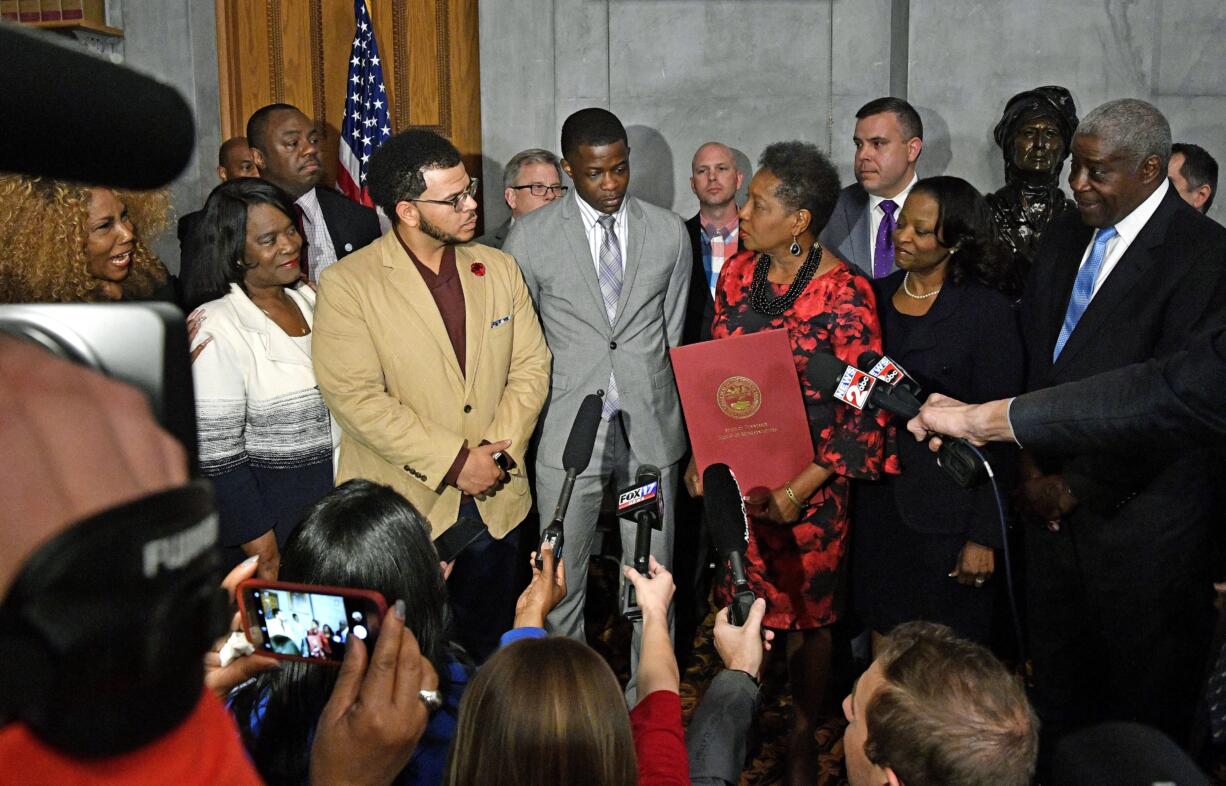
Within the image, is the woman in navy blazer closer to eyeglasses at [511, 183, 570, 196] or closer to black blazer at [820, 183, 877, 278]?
black blazer at [820, 183, 877, 278]

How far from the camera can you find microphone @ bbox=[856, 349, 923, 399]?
8.82 feet

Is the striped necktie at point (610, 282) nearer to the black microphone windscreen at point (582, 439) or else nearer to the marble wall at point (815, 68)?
the black microphone windscreen at point (582, 439)

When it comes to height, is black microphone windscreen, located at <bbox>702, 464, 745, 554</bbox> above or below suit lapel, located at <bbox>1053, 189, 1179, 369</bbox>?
below

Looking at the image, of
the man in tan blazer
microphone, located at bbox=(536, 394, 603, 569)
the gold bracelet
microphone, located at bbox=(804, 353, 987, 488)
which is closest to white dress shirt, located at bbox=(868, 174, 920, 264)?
the gold bracelet

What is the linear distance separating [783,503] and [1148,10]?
13.2 ft

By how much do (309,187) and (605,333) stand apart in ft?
6.25

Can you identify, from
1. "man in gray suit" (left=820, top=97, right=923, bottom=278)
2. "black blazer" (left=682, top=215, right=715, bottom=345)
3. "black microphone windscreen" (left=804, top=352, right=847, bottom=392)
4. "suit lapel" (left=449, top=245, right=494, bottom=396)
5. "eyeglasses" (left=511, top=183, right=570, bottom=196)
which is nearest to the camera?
"black microphone windscreen" (left=804, top=352, right=847, bottom=392)

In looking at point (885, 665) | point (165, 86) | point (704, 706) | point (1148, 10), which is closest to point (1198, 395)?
point (885, 665)

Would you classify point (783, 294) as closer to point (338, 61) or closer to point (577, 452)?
point (577, 452)

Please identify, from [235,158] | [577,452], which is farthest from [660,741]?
[235,158]

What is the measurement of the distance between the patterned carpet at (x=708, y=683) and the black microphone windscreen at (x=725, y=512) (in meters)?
0.91

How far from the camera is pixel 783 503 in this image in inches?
132

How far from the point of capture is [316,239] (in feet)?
15.6

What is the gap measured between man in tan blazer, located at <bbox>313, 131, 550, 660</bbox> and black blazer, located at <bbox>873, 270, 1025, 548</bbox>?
119 centimetres
